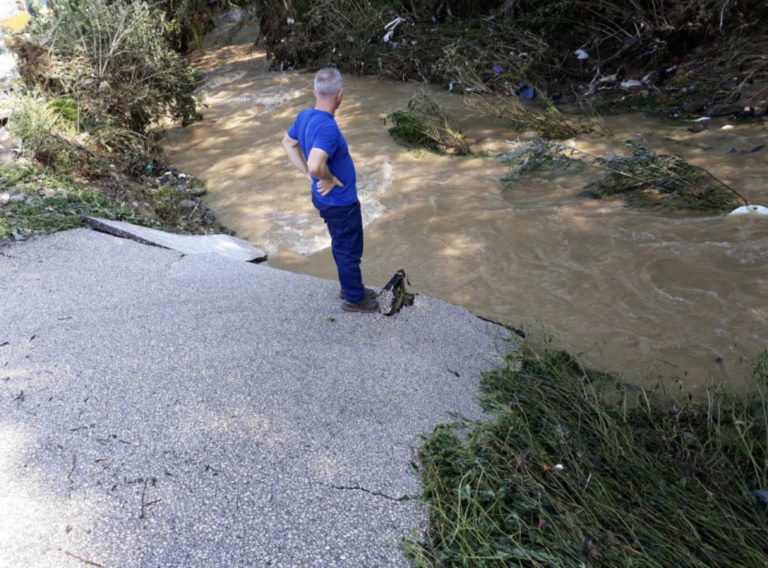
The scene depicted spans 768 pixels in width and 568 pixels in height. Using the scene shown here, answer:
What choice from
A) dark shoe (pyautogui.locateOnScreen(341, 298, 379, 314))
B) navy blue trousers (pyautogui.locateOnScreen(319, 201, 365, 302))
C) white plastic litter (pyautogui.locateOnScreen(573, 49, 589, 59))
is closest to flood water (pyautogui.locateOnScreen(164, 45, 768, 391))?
dark shoe (pyautogui.locateOnScreen(341, 298, 379, 314))

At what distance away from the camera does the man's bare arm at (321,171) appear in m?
3.34

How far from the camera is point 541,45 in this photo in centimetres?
960

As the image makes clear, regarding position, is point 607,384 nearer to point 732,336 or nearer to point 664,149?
point 732,336

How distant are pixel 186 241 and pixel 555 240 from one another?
3812 millimetres

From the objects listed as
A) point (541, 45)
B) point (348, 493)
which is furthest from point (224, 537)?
point (541, 45)

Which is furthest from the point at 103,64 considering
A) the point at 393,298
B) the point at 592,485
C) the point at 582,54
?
the point at 592,485

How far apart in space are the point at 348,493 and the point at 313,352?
1245 mm

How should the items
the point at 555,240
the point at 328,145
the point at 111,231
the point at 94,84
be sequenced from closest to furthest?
the point at 328,145
the point at 111,231
the point at 555,240
the point at 94,84

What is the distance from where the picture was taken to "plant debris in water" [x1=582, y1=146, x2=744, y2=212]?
228 inches

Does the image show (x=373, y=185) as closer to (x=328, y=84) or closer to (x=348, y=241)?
(x=348, y=241)

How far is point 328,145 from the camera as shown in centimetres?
338

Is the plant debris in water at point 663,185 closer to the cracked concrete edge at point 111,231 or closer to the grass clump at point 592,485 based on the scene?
the grass clump at point 592,485

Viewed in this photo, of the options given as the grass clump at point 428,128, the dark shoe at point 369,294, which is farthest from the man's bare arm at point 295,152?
the grass clump at point 428,128

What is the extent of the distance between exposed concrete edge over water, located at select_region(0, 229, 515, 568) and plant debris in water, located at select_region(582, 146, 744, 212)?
10.3 feet
